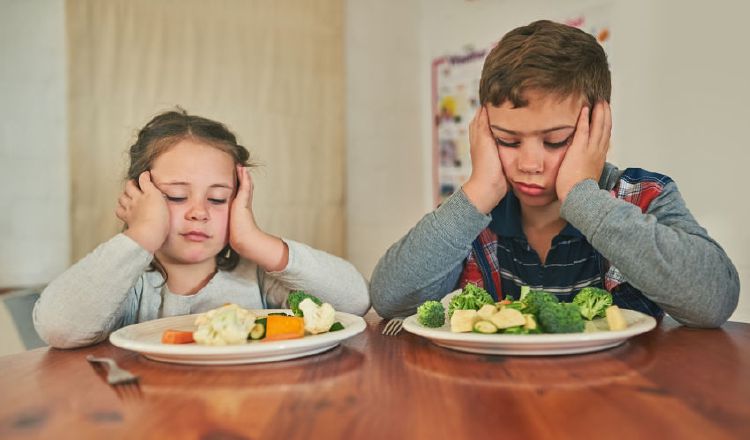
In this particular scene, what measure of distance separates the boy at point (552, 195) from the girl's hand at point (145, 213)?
1.35 ft

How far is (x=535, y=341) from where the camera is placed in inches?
32.2

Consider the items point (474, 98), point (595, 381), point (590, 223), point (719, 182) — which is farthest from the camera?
point (474, 98)

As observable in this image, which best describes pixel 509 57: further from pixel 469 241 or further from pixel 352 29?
pixel 352 29

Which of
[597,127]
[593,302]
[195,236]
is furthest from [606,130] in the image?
[195,236]

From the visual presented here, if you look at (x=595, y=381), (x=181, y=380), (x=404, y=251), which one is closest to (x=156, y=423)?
(x=181, y=380)

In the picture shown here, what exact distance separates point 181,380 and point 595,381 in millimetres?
467

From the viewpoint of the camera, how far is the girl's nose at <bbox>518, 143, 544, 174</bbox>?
4.00ft

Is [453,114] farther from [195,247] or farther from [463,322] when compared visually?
[463,322]

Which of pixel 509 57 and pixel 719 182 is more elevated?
pixel 509 57

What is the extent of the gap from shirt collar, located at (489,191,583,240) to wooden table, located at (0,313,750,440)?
1.59 feet

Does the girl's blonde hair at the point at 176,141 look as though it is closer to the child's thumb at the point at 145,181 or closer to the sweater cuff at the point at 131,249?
the child's thumb at the point at 145,181

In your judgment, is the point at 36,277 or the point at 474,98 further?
the point at 474,98

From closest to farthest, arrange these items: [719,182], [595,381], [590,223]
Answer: [595,381]
[590,223]
[719,182]

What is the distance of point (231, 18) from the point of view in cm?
247
